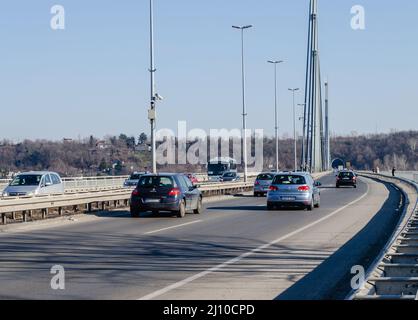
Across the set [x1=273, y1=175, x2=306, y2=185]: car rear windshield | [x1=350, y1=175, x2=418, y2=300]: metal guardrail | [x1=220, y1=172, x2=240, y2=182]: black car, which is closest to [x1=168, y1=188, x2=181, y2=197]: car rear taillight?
[x1=273, y1=175, x2=306, y2=185]: car rear windshield

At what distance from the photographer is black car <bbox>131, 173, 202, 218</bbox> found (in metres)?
27.0

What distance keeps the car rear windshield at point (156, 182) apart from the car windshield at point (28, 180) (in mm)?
8015

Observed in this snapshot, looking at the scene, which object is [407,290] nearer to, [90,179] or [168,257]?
[168,257]

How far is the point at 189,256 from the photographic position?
15281 millimetres

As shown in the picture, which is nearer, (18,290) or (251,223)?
(18,290)

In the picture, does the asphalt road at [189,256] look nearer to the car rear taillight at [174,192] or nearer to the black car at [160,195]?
the black car at [160,195]

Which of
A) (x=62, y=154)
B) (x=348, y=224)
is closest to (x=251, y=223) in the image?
(x=348, y=224)

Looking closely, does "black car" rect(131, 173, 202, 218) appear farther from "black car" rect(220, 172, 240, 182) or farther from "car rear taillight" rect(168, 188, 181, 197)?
"black car" rect(220, 172, 240, 182)

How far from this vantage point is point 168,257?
49.5ft

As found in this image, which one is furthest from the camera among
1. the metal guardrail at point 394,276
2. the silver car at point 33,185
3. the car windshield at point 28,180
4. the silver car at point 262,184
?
the silver car at point 262,184

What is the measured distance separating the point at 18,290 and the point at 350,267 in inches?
218

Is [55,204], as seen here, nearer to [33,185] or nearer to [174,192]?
[174,192]

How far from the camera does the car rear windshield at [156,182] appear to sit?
27219mm

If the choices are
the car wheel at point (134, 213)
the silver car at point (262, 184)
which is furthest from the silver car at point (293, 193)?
the silver car at point (262, 184)
